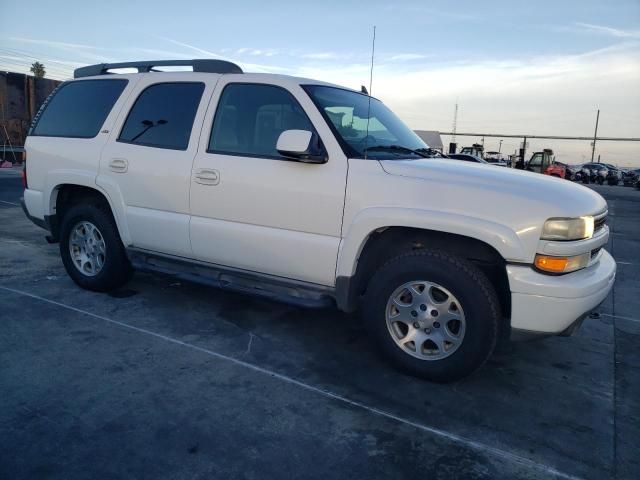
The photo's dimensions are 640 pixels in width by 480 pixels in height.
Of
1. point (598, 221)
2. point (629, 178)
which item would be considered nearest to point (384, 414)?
point (598, 221)

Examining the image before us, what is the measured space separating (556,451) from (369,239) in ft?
5.28

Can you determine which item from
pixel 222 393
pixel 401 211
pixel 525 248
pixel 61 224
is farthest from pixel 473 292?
pixel 61 224

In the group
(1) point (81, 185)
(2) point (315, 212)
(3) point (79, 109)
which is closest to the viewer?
(2) point (315, 212)

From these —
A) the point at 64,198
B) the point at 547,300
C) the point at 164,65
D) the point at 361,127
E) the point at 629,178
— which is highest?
the point at 164,65

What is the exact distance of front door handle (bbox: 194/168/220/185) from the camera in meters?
3.67

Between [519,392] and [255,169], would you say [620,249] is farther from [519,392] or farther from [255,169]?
[255,169]

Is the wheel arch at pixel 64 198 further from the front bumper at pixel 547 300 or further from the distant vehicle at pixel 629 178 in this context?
the distant vehicle at pixel 629 178

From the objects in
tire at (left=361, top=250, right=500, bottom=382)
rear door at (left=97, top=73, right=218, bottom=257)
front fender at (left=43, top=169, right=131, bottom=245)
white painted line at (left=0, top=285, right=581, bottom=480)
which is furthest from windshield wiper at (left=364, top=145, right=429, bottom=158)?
front fender at (left=43, top=169, right=131, bottom=245)

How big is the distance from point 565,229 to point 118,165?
136 inches

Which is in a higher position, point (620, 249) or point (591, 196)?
point (591, 196)

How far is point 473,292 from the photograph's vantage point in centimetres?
292

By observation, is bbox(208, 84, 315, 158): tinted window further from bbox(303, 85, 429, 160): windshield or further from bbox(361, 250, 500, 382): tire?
bbox(361, 250, 500, 382): tire

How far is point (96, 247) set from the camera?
4.54 metres

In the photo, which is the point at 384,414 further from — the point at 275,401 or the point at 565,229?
the point at 565,229
